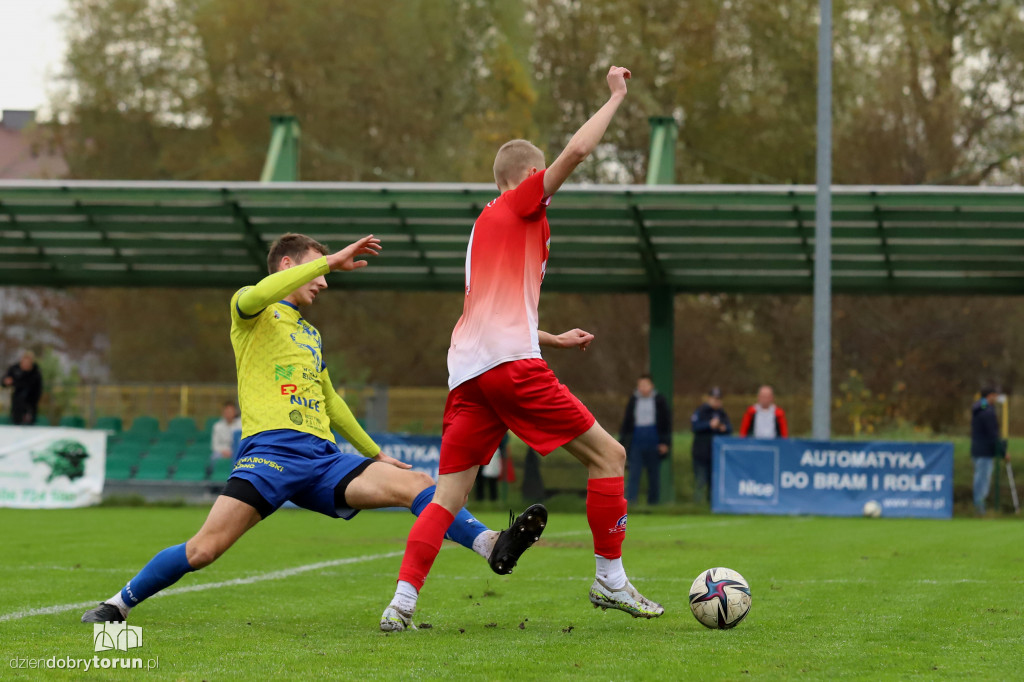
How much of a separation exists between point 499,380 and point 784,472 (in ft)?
40.4

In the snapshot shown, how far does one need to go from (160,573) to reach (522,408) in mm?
1692

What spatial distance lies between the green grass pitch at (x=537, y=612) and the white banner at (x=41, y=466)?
5.50m

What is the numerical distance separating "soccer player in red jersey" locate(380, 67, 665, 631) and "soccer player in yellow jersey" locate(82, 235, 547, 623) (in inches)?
8.0

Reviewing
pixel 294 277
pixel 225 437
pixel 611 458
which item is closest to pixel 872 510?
pixel 225 437

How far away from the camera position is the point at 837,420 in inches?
1307

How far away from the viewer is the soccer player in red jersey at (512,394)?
5.47 meters

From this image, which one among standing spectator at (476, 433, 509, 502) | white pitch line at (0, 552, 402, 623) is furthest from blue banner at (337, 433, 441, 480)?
white pitch line at (0, 552, 402, 623)

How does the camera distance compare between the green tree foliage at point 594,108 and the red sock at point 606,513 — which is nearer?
the red sock at point 606,513

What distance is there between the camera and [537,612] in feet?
20.9

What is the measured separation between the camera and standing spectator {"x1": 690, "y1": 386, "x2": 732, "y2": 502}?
1881 cm

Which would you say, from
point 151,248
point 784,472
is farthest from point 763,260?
point 151,248

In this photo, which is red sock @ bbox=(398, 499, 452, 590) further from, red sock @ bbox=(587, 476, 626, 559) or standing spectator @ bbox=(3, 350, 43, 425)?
standing spectator @ bbox=(3, 350, 43, 425)

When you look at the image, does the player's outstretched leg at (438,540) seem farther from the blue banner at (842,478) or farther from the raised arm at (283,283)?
the blue banner at (842,478)

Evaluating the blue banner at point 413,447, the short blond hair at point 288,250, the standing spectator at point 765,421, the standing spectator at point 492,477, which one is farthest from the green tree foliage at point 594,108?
the short blond hair at point 288,250
